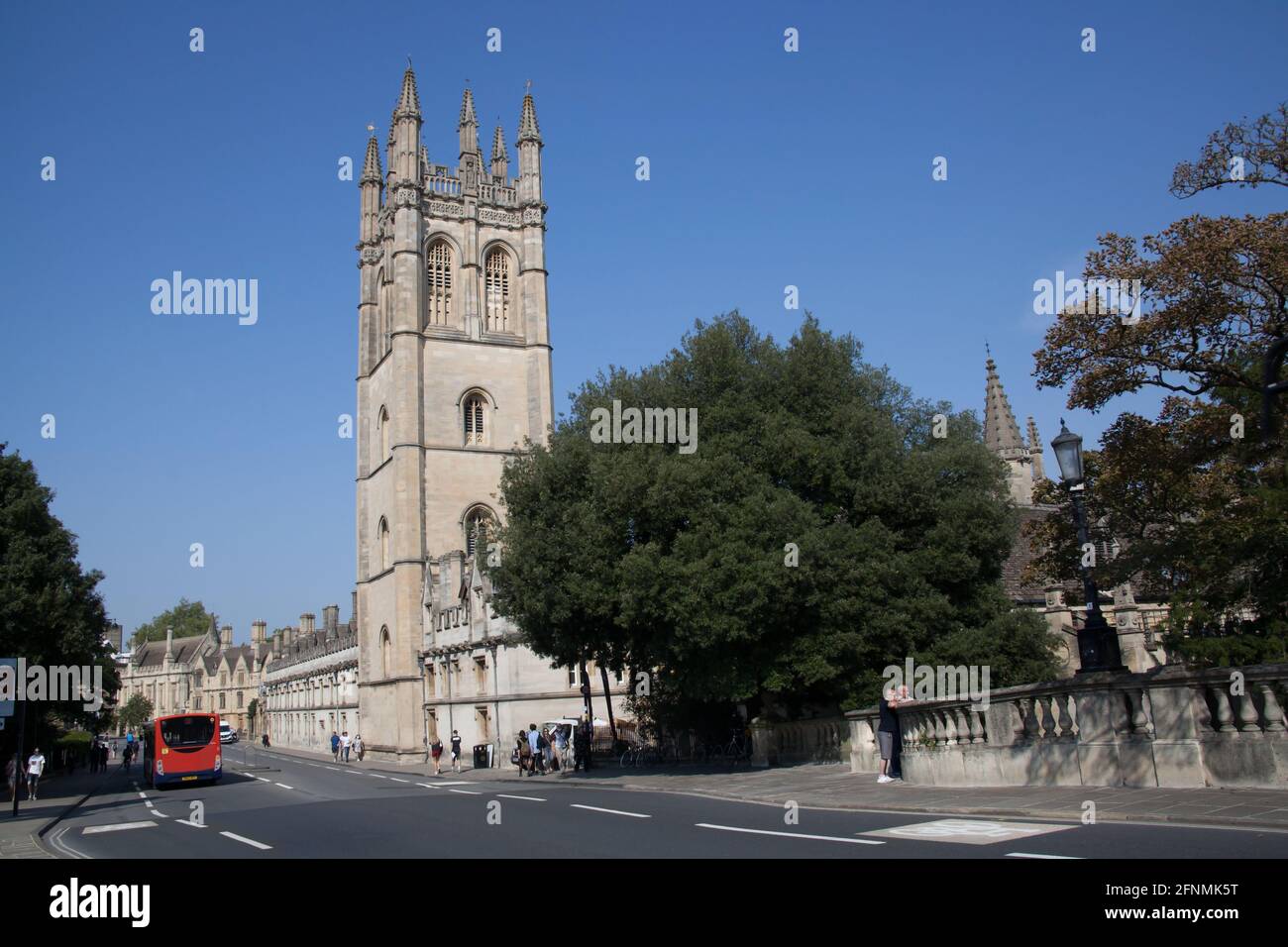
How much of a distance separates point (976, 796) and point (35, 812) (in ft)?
75.9

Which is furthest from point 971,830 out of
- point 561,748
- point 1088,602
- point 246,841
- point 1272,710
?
point 561,748

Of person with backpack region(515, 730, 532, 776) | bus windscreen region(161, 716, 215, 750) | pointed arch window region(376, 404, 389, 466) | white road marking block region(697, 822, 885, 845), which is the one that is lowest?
person with backpack region(515, 730, 532, 776)

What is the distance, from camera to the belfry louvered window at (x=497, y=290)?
62656 mm

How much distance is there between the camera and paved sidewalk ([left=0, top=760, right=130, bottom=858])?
15820 mm

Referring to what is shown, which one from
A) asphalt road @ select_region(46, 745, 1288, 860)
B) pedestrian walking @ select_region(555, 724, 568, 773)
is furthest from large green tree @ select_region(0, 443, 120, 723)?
→ pedestrian walking @ select_region(555, 724, 568, 773)

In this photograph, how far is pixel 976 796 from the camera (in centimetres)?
1430

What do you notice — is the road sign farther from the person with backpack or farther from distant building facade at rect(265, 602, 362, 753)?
distant building facade at rect(265, 602, 362, 753)

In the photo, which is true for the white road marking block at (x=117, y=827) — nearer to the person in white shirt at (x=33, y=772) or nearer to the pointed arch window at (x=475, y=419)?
the person in white shirt at (x=33, y=772)

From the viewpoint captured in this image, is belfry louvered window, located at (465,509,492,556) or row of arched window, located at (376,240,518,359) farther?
row of arched window, located at (376,240,518,359)

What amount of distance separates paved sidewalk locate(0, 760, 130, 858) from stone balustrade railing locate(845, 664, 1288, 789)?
44.4 feet

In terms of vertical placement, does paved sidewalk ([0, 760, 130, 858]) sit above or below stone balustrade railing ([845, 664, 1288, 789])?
below

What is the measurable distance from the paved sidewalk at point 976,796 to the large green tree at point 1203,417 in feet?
16.5

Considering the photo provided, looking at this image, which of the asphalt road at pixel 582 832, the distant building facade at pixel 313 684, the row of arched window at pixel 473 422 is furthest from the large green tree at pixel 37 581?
the distant building facade at pixel 313 684
